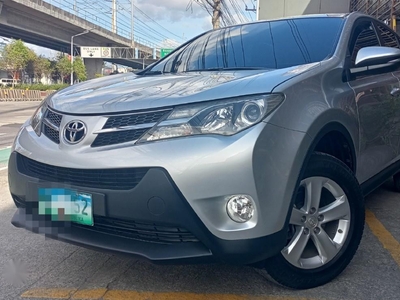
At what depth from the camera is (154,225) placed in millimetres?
2061

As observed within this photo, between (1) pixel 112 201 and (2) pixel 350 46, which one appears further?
(2) pixel 350 46

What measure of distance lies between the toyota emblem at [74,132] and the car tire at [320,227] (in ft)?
3.76

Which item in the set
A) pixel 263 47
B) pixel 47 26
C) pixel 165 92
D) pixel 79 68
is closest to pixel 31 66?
pixel 79 68

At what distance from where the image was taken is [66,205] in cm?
221

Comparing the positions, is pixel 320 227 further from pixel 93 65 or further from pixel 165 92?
pixel 93 65

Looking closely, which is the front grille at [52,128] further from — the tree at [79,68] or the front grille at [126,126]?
the tree at [79,68]

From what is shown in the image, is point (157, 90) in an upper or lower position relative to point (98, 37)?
lower

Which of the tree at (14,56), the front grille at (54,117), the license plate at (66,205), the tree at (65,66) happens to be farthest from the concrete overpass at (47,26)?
the license plate at (66,205)

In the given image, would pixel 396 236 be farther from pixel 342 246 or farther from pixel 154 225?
pixel 154 225

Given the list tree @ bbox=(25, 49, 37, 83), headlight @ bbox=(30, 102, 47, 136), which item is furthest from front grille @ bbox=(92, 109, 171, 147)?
tree @ bbox=(25, 49, 37, 83)

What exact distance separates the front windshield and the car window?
0.51 feet

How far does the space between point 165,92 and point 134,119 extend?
0.26m

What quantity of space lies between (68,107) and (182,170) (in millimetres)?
881

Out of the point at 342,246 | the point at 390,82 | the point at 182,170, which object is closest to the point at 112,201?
the point at 182,170
